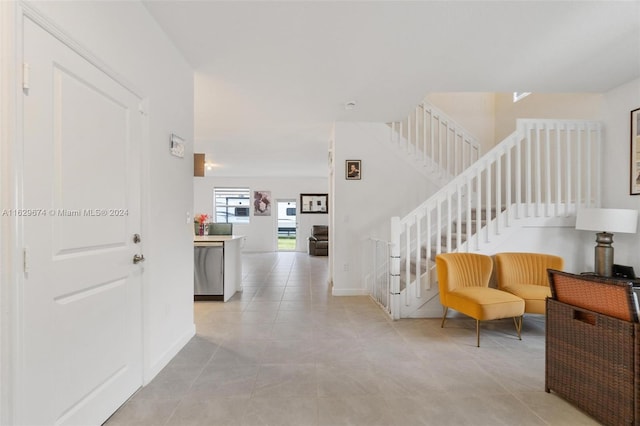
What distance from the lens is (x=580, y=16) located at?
89.8 inches

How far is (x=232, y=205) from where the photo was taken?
443 inches

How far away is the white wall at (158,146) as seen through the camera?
1.80 m

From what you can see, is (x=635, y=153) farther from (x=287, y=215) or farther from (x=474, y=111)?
(x=287, y=215)

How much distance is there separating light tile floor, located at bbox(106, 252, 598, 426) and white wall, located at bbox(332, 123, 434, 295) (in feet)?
3.78

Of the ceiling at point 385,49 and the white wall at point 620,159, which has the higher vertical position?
the ceiling at point 385,49

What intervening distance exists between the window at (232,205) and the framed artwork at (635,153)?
969cm

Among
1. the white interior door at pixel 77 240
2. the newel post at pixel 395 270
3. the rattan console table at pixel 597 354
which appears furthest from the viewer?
the newel post at pixel 395 270

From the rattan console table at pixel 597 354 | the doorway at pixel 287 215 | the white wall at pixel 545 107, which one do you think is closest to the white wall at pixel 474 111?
the white wall at pixel 545 107

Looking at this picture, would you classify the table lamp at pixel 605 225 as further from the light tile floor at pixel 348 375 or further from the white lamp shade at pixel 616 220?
the light tile floor at pixel 348 375

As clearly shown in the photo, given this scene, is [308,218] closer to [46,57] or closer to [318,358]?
[318,358]

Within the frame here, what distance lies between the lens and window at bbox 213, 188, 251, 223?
11.2m

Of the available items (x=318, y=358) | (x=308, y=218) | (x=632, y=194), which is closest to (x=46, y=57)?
(x=318, y=358)

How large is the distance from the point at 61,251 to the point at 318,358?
1947mm

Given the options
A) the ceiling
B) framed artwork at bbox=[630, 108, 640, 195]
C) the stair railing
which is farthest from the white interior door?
framed artwork at bbox=[630, 108, 640, 195]
